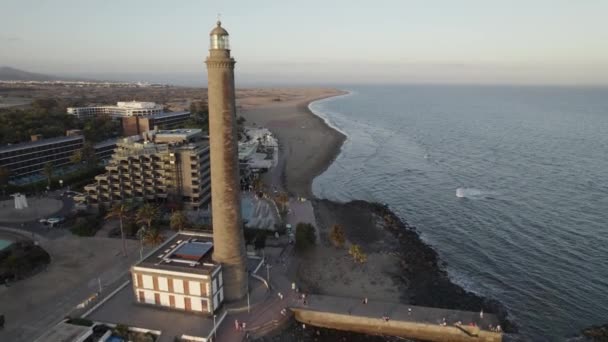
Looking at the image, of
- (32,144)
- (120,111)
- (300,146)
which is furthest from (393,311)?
(120,111)

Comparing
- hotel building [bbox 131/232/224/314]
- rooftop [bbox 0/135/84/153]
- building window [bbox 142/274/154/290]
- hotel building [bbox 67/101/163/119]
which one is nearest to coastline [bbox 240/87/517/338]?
hotel building [bbox 131/232/224/314]

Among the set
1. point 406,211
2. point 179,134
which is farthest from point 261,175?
point 406,211

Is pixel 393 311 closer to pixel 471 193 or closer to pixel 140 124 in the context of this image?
pixel 471 193

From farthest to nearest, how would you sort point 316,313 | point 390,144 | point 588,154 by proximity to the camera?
point 390,144
point 588,154
point 316,313

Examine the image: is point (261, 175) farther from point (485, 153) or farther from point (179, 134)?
point (485, 153)

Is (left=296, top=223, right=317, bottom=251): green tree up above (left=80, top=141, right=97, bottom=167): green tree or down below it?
below

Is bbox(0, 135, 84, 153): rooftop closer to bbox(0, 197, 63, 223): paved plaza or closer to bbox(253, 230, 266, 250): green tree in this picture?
bbox(0, 197, 63, 223): paved plaza
